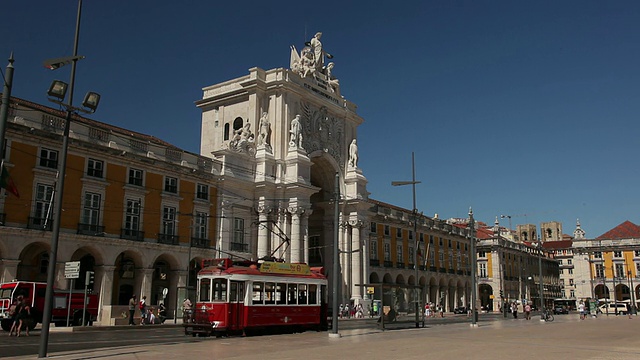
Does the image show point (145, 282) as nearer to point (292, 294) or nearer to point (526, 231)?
point (292, 294)

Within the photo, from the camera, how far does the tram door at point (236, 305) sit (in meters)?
25.8

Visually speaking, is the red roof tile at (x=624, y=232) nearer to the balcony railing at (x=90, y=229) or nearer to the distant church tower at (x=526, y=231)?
the distant church tower at (x=526, y=231)

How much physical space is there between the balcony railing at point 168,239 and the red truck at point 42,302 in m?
7.51

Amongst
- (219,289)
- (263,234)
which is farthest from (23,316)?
(263,234)

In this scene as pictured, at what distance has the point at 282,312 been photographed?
28.2 meters

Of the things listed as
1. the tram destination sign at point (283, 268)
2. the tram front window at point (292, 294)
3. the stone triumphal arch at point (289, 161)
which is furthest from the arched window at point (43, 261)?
the tram front window at point (292, 294)

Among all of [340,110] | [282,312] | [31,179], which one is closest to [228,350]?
[282,312]

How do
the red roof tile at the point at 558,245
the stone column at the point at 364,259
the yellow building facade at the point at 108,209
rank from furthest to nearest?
the red roof tile at the point at 558,245 → the stone column at the point at 364,259 → the yellow building facade at the point at 108,209

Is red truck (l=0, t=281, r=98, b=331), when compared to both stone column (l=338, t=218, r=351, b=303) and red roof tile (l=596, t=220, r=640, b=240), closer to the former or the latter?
stone column (l=338, t=218, r=351, b=303)

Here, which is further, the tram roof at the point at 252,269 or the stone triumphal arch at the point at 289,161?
the stone triumphal arch at the point at 289,161

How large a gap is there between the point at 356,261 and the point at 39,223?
95.4ft

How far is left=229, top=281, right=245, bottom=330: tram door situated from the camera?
25828mm

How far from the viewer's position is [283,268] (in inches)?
1125

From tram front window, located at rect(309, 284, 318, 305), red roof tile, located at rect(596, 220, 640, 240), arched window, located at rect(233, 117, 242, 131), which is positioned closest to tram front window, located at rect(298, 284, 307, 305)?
tram front window, located at rect(309, 284, 318, 305)
